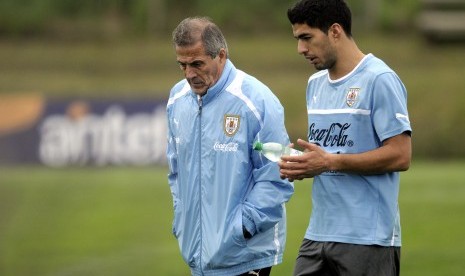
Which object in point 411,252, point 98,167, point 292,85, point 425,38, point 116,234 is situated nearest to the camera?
→ point 411,252

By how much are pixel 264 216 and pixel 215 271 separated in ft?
1.35

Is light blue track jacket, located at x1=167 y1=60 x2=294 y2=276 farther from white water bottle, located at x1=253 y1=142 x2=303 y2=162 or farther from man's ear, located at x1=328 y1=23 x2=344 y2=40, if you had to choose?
man's ear, located at x1=328 y1=23 x2=344 y2=40

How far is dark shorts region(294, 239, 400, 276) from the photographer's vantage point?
604 cm

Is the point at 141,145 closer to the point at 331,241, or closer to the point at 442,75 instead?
the point at 442,75

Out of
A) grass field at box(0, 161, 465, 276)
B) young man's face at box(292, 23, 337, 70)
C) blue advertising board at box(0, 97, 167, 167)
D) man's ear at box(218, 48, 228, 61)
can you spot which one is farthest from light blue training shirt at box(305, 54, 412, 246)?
blue advertising board at box(0, 97, 167, 167)

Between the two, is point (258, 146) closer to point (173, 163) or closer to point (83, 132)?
point (173, 163)

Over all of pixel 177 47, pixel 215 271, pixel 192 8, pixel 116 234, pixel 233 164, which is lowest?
pixel 116 234

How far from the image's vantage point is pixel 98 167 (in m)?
25.1

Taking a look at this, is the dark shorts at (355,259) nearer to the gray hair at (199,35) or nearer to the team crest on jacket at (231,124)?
the team crest on jacket at (231,124)

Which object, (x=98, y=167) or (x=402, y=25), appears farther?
(x=402, y=25)

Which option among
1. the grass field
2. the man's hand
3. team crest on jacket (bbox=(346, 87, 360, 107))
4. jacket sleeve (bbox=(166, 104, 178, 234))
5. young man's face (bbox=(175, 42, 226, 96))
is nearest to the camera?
the man's hand

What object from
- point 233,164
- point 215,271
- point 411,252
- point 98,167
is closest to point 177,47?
point 233,164

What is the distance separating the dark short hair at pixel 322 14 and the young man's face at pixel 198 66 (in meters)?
0.49

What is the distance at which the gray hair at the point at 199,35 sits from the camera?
6.12m
